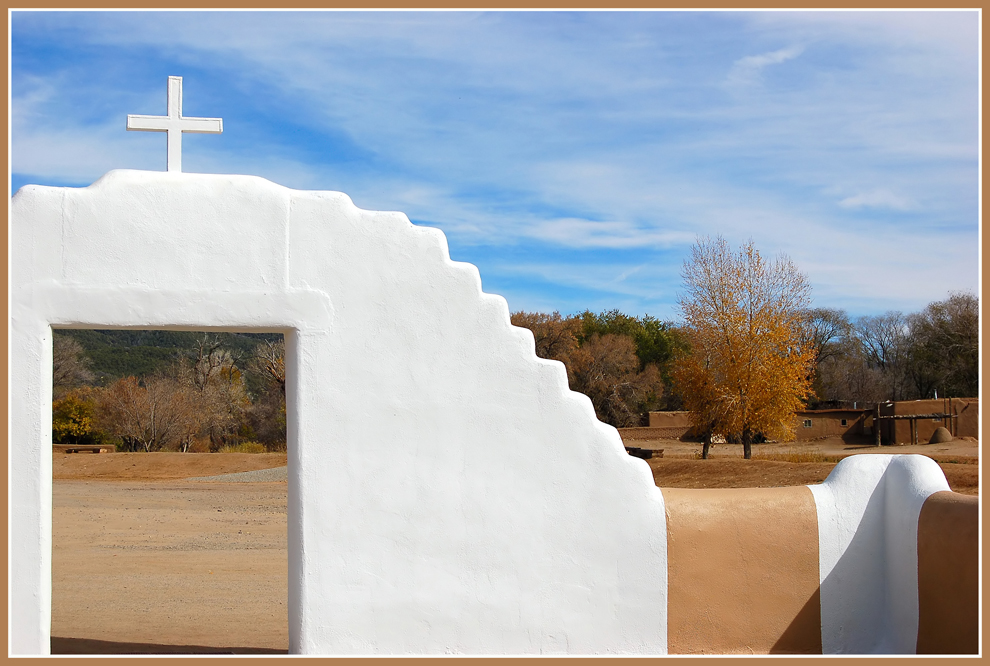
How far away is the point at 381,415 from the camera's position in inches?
203

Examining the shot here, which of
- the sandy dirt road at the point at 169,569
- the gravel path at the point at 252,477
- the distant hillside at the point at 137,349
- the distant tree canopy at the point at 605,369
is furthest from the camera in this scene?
the distant hillside at the point at 137,349

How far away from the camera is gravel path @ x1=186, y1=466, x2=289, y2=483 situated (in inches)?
852

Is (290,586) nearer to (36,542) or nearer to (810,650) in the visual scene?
(36,542)

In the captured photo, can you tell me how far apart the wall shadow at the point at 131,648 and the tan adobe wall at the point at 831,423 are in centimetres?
2782

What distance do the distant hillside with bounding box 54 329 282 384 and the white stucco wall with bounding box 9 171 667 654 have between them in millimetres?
36466

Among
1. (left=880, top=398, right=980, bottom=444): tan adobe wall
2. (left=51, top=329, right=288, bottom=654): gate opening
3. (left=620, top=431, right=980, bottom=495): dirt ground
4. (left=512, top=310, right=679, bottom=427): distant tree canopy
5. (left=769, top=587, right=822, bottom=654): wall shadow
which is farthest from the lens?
(left=512, top=310, right=679, bottom=427): distant tree canopy

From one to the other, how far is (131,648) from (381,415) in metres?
3.74

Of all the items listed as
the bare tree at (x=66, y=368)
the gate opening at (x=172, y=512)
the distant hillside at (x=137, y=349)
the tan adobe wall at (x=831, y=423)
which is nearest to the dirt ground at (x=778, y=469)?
the tan adobe wall at (x=831, y=423)

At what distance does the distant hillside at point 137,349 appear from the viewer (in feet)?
150

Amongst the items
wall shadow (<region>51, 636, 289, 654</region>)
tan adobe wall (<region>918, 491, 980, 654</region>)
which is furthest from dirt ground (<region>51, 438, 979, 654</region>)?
tan adobe wall (<region>918, 491, 980, 654</region>)

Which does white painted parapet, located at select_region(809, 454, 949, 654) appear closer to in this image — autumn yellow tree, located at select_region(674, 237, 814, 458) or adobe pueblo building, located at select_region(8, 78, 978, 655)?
adobe pueblo building, located at select_region(8, 78, 978, 655)

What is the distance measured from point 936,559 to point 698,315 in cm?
1884

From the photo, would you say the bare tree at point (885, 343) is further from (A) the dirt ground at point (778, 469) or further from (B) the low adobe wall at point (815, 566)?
(B) the low adobe wall at point (815, 566)

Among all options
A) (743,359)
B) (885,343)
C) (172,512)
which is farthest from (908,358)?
(172,512)
